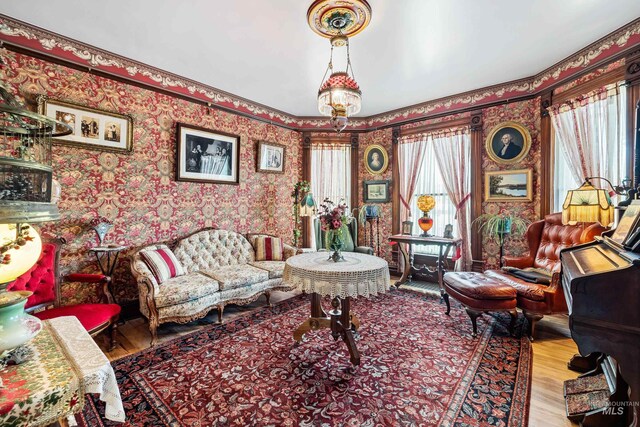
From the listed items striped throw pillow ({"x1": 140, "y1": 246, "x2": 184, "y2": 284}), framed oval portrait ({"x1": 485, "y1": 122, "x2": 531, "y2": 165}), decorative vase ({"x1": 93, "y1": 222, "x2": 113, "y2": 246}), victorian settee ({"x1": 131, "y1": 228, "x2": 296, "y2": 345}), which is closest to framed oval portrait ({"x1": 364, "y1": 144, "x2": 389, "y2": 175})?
framed oval portrait ({"x1": 485, "y1": 122, "x2": 531, "y2": 165})

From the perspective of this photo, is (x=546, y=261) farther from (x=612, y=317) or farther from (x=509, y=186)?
(x=612, y=317)

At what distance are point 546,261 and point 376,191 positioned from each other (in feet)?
10.0

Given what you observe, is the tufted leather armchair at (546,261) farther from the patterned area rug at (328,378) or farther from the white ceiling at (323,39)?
the white ceiling at (323,39)

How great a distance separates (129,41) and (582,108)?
556cm

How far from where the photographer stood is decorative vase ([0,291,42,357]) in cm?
100

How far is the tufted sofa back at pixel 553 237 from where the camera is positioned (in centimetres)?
302

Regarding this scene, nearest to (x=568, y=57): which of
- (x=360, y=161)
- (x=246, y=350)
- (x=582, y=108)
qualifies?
(x=582, y=108)

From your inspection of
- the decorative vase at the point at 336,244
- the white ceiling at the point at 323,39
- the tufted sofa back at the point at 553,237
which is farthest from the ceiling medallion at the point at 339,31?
the tufted sofa back at the point at 553,237

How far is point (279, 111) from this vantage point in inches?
214

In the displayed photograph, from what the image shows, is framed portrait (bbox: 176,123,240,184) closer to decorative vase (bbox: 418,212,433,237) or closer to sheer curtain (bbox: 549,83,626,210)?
decorative vase (bbox: 418,212,433,237)

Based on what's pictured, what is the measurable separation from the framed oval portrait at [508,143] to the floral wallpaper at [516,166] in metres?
0.07

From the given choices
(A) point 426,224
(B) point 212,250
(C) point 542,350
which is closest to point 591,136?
(A) point 426,224

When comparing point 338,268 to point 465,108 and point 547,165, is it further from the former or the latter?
point 465,108

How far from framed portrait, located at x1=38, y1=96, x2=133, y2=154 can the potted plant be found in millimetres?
5216
